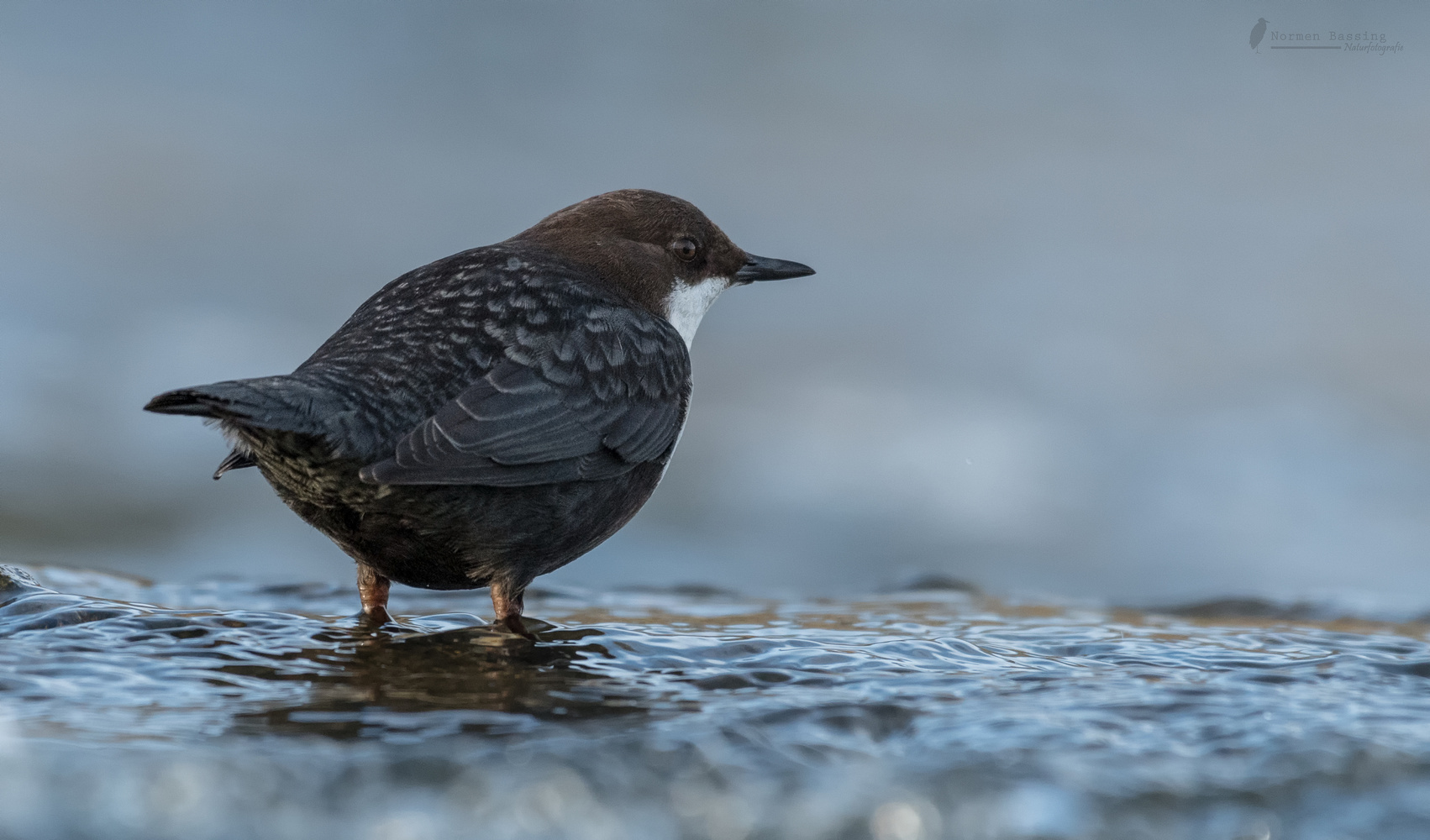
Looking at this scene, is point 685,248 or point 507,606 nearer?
point 507,606

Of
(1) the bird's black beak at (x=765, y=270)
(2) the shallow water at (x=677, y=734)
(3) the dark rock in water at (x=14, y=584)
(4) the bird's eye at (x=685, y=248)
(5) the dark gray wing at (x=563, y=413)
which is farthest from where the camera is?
(1) the bird's black beak at (x=765, y=270)

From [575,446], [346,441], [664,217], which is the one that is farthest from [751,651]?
[664,217]

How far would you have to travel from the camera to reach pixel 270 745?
2717 mm

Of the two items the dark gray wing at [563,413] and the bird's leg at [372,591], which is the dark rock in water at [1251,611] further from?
the bird's leg at [372,591]

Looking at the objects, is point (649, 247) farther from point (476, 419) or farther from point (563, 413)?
point (476, 419)

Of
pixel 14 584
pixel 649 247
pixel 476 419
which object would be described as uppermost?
pixel 649 247

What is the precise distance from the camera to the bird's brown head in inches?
211

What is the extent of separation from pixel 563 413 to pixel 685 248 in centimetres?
139

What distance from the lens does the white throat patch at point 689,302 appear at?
219 inches

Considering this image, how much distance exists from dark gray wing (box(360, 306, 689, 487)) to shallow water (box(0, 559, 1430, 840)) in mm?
540

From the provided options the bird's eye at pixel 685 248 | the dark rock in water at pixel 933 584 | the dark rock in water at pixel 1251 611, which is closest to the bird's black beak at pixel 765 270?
the bird's eye at pixel 685 248

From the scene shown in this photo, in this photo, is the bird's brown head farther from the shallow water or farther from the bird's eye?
the shallow water

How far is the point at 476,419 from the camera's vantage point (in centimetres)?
409

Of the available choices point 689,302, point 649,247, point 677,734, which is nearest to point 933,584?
point 689,302
